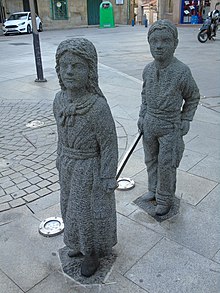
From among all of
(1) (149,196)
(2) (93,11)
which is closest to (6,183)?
(1) (149,196)

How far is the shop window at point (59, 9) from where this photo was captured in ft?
100

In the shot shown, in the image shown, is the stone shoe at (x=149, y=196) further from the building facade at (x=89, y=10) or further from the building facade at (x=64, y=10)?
the building facade at (x=64, y=10)

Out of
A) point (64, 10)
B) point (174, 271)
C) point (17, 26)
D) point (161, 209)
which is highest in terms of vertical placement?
point (64, 10)

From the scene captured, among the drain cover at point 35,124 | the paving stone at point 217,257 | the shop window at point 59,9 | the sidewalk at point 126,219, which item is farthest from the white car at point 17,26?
the paving stone at point 217,257

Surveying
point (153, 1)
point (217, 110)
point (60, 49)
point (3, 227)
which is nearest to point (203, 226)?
point (3, 227)

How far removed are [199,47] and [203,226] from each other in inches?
572

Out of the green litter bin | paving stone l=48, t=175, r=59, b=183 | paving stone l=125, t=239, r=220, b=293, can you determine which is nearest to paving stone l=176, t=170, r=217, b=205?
paving stone l=125, t=239, r=220, b=293

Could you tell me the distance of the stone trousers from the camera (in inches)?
123

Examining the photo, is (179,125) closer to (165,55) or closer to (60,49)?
(165,55)

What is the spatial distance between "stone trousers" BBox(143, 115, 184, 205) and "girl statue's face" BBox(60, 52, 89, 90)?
1.13 meters

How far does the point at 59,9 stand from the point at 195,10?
1263 centimetres

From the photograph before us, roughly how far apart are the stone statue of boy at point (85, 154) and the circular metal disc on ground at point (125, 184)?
54.5 inches

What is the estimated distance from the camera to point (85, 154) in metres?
2.39

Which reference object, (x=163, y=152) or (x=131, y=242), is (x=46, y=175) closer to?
(x=131, y=242)
